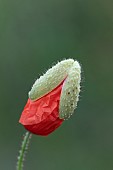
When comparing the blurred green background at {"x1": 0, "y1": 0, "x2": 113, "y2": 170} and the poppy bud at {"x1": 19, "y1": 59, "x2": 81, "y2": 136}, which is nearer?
the poppy bud at {"x1": 19, "y1": 59, "x2": 81, "y2": 136}

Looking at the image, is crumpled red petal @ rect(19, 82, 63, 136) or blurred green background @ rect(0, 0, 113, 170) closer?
crumpled red petal @ rect(19, 82, 63, 136)

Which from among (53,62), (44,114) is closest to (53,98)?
(44,114)

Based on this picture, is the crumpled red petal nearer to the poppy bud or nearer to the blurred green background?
the poppy bud

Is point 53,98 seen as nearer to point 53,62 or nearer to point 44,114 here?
point 44,114

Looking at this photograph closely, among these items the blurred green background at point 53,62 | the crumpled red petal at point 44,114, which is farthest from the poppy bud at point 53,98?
the blurred green background at point 53,62

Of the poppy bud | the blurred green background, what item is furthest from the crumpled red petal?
the blurred green background

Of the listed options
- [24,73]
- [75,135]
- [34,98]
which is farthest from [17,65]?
[34,98]

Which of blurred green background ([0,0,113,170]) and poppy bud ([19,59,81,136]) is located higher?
blurred green background ([0,0,113,170])
